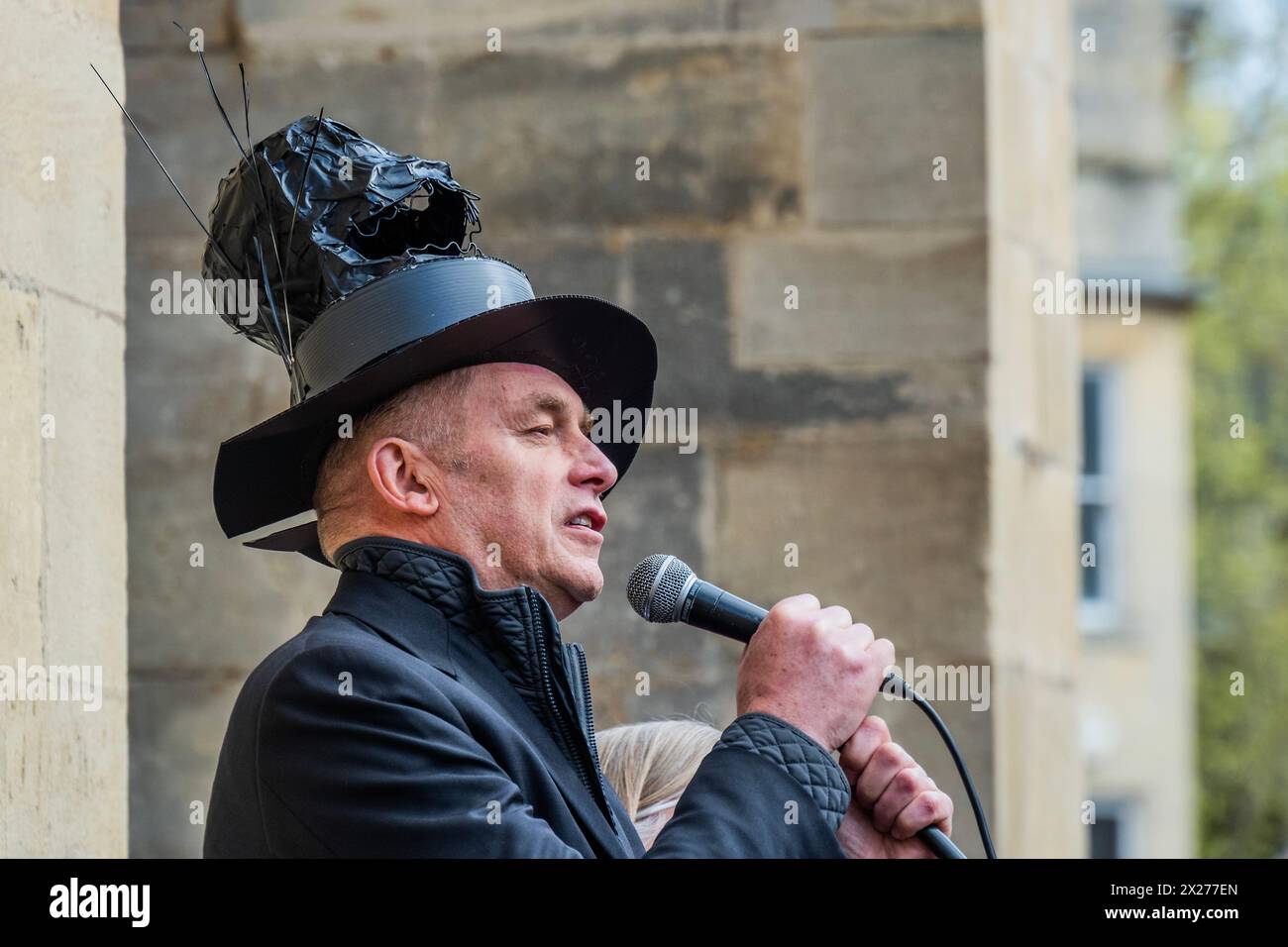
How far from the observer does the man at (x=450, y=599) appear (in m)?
2.07

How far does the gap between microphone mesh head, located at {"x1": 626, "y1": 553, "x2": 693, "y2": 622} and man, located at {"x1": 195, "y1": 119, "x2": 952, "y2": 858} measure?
110mm

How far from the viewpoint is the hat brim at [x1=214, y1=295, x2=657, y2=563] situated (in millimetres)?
2443

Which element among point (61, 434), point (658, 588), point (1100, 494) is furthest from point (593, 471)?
point (1100, 494)

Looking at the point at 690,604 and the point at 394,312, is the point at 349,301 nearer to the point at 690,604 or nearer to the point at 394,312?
the point at 394,312

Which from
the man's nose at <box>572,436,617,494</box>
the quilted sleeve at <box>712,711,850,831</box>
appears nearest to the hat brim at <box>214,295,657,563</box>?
the man's nose at <box>572,436,617,494</box>

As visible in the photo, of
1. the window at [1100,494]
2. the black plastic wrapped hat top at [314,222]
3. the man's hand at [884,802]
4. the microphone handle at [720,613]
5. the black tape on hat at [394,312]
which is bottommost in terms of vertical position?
the man's hand at [884,802]

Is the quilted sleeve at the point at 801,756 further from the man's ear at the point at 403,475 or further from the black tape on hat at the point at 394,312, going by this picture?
the black tape on hat at the point at 394,312

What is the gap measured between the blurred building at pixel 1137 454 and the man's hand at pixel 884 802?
12063mm

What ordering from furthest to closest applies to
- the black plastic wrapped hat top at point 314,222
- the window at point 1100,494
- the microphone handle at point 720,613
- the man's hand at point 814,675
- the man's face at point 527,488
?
the window at point 1100,494 < the black plastic wrapped hat top at point 314,222 < the man's face at point 527,488 < the microphone handle at point 720,613 < the man's hand at point 814,675

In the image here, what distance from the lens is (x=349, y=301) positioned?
2496mm

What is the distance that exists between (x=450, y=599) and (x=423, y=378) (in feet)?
0.99

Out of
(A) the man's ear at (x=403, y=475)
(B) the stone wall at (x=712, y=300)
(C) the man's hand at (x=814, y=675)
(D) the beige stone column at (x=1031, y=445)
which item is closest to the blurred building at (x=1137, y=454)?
(D) the beige stone column at (x=1031, y=445)

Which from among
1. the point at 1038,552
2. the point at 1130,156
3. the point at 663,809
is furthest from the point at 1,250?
the point at 1130,156

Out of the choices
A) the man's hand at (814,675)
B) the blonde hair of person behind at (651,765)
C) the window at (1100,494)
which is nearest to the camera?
the man's hand at (814,675)
